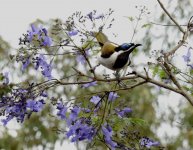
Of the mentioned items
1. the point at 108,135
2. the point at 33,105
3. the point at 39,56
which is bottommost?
the point at 108,135

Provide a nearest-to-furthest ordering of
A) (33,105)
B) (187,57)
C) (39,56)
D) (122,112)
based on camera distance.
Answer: (33,105), (39,56), (122,112), (187,57)

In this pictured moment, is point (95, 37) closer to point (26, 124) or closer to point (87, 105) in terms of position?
point (87, 105)

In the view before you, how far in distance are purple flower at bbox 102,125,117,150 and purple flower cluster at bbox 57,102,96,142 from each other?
4 centimetres

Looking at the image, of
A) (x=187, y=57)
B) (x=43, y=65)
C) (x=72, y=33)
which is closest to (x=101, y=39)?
(x=72, y=33)

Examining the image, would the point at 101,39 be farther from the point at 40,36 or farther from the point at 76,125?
the point at 76,125

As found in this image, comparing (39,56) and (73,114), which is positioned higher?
(39,56)

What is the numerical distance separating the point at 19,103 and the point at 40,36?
30cm

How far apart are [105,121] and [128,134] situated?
0.14m

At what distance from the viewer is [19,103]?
2023 mm

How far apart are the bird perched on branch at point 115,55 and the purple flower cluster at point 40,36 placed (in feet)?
0.63

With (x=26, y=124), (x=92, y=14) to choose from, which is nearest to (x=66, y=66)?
(x=26, y=124)

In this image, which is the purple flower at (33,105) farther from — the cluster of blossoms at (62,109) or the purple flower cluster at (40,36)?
the purple flower cluster at (40,36)

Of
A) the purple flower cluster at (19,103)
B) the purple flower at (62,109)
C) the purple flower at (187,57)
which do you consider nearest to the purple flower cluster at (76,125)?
the purple flower at (62,109)

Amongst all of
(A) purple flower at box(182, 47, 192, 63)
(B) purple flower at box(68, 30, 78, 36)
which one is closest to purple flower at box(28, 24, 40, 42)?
(B) purple flower at box(68, 30, 78, 36)
